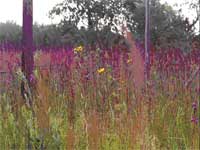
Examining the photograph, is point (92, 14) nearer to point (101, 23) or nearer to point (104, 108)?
point (101, 23)

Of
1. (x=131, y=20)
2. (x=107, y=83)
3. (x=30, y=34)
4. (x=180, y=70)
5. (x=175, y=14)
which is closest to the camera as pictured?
(x=180, y=70)

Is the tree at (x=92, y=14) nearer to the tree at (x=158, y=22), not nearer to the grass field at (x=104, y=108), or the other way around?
the tree at (x=158, y=22)

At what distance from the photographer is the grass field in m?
2.24

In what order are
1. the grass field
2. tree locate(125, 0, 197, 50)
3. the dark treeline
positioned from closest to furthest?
the grass field → the dark treeline → tree locate(125, 0, 197, 50)

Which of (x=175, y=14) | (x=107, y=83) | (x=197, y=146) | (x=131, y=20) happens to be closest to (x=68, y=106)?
(x=107, y=83)

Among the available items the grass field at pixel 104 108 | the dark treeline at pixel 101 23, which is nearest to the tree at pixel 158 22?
the dark treeline at pixel 101 23

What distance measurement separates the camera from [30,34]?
427 centimetres

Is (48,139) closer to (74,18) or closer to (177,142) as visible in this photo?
(177,142)

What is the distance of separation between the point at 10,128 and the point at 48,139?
81 centimetres

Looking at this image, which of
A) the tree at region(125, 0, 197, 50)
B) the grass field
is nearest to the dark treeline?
the tree at region(125, 0, 197, 50)

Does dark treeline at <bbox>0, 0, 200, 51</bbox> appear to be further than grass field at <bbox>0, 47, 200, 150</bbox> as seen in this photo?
Yes

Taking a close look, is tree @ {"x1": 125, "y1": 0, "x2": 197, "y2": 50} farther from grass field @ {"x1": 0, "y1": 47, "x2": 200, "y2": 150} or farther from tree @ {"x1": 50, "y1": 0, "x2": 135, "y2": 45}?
grass field @ {"x1": 0, "y1": 47, "x2": 200, "y2": 150}

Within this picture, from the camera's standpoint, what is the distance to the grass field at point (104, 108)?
2244 millimetres

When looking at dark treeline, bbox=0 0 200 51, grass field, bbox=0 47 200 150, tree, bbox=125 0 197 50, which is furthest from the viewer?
tree, bbox=125 0 197 50
